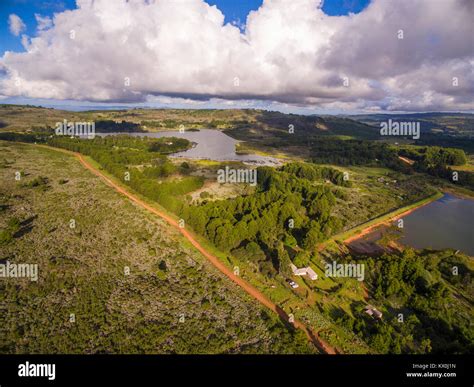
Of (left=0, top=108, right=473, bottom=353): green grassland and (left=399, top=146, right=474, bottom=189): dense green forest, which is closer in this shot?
(left=0, top=108, right=473, bottom=353): green grassland

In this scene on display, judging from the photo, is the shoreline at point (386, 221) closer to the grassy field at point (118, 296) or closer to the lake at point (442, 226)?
the lake at point (442, 226)

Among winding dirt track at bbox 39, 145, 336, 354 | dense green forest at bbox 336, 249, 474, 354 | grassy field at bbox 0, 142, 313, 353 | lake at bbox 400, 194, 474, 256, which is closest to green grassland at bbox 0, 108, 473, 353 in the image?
dense green forest at bbox 336, 249, 474, 354

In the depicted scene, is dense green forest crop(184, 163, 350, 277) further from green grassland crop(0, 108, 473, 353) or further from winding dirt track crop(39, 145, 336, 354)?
winding dirt track crop(39, 145, 336, 354)

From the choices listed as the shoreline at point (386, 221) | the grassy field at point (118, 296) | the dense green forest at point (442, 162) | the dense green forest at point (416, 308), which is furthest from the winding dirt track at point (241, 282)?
the dense green forest at point (442, 162)

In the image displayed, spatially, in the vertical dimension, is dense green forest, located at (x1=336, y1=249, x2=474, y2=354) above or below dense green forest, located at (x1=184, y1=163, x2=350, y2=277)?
below

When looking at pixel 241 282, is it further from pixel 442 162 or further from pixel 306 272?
pixel 442 162
